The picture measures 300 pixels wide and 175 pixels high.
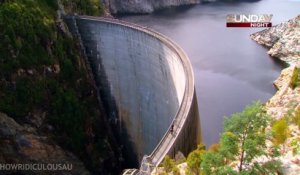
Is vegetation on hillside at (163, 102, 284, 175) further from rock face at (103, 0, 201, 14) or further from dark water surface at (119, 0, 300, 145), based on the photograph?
rock face at (103, 0, 201, 14)

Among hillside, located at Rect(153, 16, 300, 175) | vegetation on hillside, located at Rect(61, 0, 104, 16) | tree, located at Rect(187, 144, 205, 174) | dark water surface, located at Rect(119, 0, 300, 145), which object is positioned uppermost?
vegetation on hillside, located at Rect(61, 0, 104, 16)

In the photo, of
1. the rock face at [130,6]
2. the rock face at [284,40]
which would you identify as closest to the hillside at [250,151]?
the rock face at [284,40]

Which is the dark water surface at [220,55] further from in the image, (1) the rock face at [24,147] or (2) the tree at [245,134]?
(2) the tree at [245,134]

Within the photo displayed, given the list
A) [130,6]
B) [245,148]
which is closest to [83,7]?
[130,6]

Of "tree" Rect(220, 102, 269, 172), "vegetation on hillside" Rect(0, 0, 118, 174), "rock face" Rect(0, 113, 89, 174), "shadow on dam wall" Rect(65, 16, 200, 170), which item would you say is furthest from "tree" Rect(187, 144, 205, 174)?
"vegetation on hillside" Rect(0, 0, 118, 174)

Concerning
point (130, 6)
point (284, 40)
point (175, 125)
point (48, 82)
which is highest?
point (130, 6)

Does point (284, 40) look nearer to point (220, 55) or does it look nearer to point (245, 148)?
point (220, 55)
